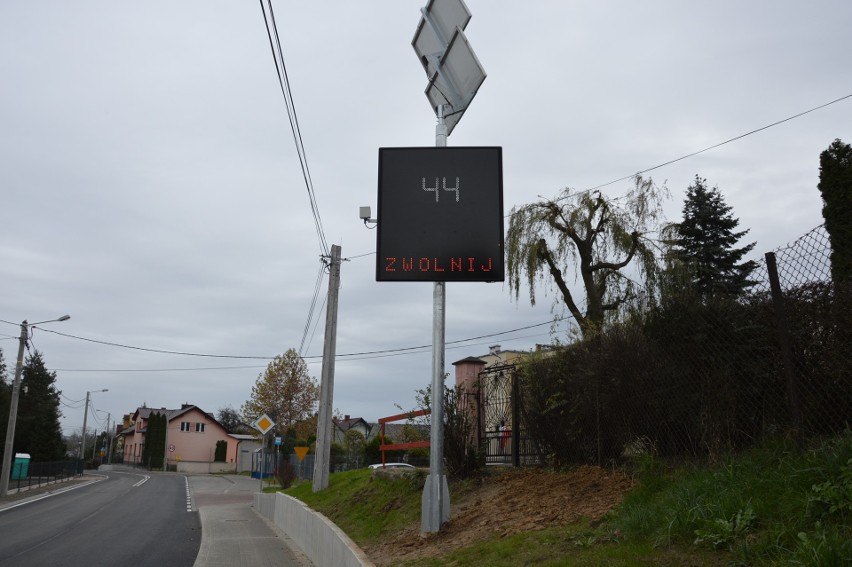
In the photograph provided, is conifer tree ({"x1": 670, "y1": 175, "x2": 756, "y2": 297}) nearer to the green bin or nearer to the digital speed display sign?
the digital speed display sign

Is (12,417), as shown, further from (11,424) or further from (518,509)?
(518,509)

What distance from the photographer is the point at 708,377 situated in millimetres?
7289

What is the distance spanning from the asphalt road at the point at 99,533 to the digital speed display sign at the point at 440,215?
9266 millimetres

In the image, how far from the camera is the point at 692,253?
21.2m

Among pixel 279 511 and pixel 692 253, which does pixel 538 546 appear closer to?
pixel 279 511

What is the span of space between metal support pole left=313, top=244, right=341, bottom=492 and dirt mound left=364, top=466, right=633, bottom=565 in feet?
38.3

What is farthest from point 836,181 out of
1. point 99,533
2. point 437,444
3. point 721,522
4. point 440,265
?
point 99,533

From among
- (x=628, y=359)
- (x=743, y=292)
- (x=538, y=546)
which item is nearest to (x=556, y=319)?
(x=628, y=359)

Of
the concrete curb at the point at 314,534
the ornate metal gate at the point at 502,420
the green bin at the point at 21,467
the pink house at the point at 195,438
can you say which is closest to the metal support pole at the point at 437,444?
the concrete curb at the point at 314,534

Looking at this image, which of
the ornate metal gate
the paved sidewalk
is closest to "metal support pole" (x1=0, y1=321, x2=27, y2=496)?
the paved sidewalk

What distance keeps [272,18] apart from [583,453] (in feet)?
24.9

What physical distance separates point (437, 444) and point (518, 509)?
128 centimetres

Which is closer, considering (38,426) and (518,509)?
(518,509)

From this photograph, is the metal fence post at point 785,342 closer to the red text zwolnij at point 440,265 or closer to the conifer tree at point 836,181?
the red text zwolnij at point 440,265
